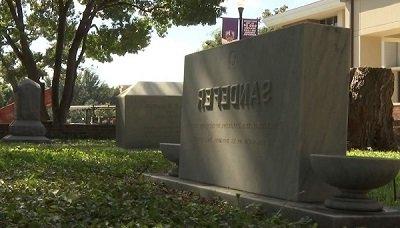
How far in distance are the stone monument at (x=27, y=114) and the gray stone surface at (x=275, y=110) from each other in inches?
542

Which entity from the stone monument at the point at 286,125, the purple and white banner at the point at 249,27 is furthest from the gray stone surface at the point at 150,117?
the stone monument at the point at 286,125

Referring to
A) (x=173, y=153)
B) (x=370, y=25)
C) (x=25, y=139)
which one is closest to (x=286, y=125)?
(x=173, y=153)

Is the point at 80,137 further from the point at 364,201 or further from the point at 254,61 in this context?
the point at 364,201

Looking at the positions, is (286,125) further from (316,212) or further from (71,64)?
(71,64)

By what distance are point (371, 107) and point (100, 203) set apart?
39.5 feet

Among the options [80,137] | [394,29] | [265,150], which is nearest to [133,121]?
[80,137]

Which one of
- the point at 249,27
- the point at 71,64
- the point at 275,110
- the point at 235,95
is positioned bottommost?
the point at 275,110

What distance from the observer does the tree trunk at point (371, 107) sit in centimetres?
1666

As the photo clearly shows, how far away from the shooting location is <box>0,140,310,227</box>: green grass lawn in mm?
5062

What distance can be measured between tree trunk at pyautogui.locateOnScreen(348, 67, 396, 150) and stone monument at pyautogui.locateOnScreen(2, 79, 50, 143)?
9.84 metres

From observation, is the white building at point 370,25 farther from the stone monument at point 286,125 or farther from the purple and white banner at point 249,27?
the stone monument at point 286,125

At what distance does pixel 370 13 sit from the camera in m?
28.9

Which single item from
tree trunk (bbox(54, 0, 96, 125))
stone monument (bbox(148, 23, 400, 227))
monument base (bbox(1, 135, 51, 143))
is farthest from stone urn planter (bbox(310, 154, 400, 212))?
tree trunk (bbox(54, 0, 96, 125))

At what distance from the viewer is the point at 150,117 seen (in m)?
17.1
